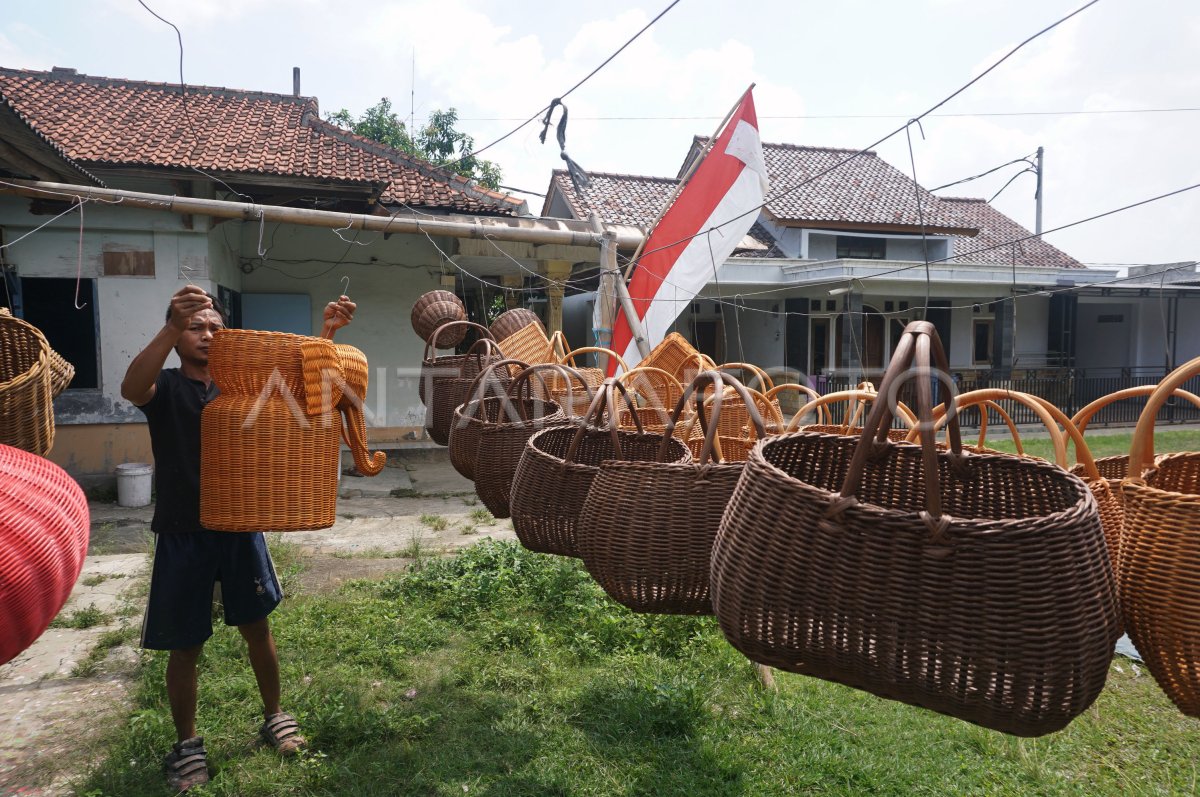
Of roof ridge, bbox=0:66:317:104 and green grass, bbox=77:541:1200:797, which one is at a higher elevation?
roof ridge, bbox=0:66:317:104

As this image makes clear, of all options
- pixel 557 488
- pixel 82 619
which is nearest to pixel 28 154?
pixel 82 619

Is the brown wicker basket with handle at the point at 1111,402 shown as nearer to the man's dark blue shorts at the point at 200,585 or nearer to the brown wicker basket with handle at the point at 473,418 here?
the brown wicker basket with handle at the point at 473,418

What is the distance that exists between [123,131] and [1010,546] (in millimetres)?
10209

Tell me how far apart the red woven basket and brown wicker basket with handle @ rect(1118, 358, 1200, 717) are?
1.79 metres

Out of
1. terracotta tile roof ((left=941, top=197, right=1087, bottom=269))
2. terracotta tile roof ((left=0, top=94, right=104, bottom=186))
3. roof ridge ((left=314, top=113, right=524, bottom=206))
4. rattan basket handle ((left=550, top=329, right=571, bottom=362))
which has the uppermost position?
terracotta tile roof ((left=941, top=197, right=1087, bottom=269))

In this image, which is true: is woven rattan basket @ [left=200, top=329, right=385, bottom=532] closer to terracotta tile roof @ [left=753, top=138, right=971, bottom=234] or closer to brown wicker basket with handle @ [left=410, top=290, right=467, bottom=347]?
brown wicker basket with handle @ [left=410, top=290, right=467, bottom=347]

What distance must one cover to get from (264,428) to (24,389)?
2.29ft

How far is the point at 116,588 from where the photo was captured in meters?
5.19

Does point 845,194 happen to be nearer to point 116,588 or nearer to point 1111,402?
point 116,588

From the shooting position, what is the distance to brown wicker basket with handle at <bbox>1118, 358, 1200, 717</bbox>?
1274 millimetres

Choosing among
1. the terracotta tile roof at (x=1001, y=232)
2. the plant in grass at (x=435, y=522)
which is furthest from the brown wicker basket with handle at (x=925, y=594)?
the terracotta tile roof at (x=1001, y=232)

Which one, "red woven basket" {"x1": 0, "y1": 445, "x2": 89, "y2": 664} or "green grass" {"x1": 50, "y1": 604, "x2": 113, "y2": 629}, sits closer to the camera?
"red woven basket" {"x1": 0, "y1": 445, "x2": 89, "y2": 664}

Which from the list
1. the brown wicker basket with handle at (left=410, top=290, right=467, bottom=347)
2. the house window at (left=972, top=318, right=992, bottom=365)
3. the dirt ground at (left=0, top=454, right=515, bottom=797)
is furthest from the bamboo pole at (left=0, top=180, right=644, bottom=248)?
the house window at (left=972, top=318, right=992, bottom=365)

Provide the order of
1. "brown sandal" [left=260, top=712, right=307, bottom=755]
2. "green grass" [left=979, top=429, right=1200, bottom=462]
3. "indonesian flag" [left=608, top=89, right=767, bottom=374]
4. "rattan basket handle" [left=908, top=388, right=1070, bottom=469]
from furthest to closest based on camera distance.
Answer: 1. "green grass" [left=979, top=429, right=1200, bottom=462]
2. "indonesian flag" [left=608, top=89, right=767, bottom=374]
3. "brown sandal" [left=260, top=712, right=307, bottom=755]
4. "rattan basket handle" [left=908, top=388, right=1070, bottom=469]
